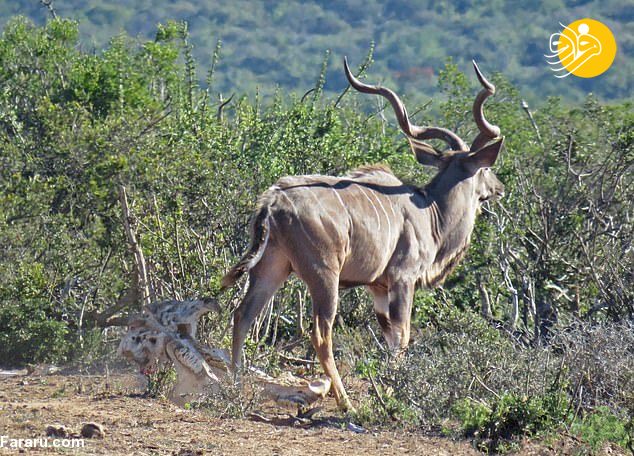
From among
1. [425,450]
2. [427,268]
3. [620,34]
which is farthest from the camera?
[620,34]

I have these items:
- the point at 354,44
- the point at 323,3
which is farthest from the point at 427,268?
the point at 323,3

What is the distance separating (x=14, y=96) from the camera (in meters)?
11.2

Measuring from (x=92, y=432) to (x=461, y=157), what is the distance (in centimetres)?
387

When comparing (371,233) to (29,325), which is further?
(29,325)

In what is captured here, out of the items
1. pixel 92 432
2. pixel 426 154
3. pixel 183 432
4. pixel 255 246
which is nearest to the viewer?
pixel 92 432

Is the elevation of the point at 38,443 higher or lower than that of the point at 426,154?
lower

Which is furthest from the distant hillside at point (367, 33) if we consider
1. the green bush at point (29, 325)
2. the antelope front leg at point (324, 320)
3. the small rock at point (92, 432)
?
the small rock at point (92, 432)

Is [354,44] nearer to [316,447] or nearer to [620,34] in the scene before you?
[620,34]

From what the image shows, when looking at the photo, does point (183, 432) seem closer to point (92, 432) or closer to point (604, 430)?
point (92, 432)

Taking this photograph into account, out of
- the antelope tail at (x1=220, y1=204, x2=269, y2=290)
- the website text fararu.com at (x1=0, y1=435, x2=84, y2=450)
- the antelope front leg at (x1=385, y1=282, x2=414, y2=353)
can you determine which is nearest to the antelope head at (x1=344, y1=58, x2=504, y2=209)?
the antelope front leg at (x1=385, y1=282, x2=414, y2=353)

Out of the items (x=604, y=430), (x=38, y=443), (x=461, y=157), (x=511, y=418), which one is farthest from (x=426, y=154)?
(x=38, y=443)

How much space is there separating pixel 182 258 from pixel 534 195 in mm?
2786

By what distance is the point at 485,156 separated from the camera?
8367 millimetres

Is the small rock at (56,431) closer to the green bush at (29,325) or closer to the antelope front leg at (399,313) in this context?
the green bush at (29,325)
